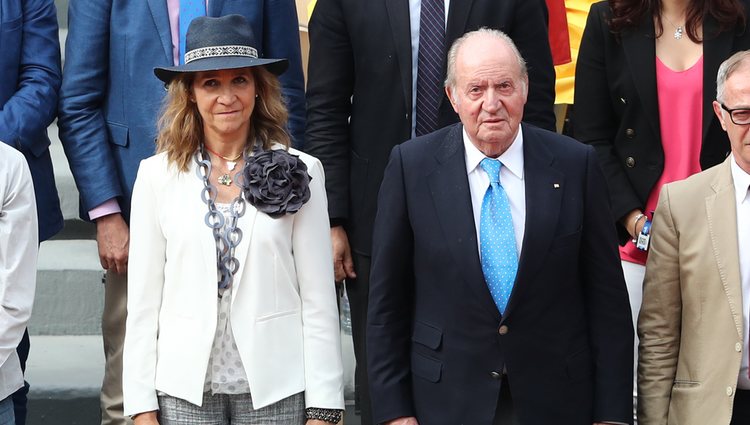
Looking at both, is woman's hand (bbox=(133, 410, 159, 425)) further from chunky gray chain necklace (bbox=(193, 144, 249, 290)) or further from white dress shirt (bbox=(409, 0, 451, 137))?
white dress shirt (bbox=(409, 0, 451, 137))

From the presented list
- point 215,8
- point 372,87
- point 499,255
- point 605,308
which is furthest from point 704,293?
point 215,8

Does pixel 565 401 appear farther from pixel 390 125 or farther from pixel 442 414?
pixel 390 125

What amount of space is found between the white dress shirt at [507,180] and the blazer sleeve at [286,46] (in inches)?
44.2

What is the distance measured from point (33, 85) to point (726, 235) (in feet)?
8.00

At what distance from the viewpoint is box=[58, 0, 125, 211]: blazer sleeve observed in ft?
16.4

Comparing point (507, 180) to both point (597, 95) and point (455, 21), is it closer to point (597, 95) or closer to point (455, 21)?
point (455, 21)

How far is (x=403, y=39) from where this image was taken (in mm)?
4953

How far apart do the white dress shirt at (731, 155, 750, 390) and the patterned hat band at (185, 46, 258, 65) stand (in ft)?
5.08

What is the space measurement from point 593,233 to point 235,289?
107cm

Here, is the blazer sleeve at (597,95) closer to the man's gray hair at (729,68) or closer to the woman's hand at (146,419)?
A: the man's gray hair at (729,68)

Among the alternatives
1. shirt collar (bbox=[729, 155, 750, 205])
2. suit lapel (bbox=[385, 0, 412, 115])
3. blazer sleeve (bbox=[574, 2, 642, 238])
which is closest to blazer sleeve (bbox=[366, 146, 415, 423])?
suit lapel (bbox=[385, 0, 412, 115])

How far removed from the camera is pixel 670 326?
14.4 ft

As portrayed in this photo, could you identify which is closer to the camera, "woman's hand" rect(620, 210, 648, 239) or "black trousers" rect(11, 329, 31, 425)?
"black trousers" rect(11, 329, 31, 425)

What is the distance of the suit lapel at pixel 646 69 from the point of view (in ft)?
16.7
